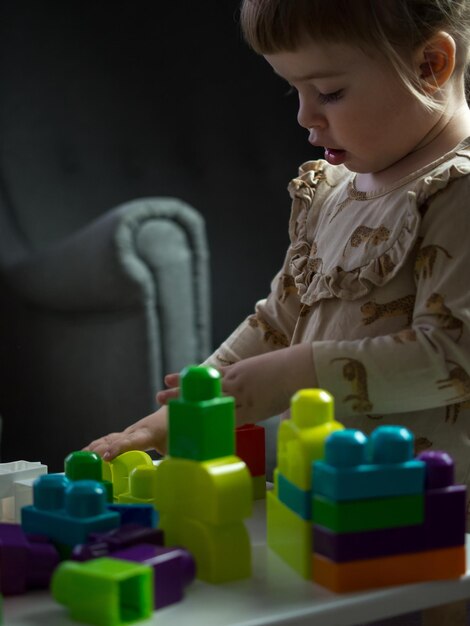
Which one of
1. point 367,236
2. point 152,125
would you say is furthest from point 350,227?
point 152,125

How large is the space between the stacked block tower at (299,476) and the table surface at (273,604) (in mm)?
19

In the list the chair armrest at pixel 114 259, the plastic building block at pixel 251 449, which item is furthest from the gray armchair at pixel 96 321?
the plastic building block at pixel 251 449

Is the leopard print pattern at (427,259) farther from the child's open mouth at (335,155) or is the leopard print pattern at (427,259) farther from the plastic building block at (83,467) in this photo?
the plastic building block at (83,467)

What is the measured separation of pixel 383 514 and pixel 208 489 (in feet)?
0.34

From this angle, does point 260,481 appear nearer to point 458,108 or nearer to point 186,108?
point 458,108

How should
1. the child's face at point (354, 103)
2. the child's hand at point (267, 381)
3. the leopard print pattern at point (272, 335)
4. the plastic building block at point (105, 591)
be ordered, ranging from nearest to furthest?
1. the plastic building block at point (105, 591)
2. the child's hand at point (267, 381)
3. the child's face at point (354, 103)
4. the leopard print pattern at point (272, 335)

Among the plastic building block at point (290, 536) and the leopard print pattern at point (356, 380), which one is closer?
the plastic building block at point (290, 536)

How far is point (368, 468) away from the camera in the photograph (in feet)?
2.06

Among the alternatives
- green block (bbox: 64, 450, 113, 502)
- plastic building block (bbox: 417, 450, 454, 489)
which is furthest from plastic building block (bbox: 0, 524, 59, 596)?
plastic building block (bbox: 417, 450, 454, 489)

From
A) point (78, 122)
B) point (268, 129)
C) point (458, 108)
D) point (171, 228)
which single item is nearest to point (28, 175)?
point (78, 122)

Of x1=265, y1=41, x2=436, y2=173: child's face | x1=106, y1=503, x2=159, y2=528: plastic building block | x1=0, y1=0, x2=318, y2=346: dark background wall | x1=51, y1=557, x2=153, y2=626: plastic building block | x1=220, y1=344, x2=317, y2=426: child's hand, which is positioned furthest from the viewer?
x1=0, y1=0, x2=318, y2=346: dark background wall

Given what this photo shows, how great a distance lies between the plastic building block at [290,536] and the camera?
0.65m

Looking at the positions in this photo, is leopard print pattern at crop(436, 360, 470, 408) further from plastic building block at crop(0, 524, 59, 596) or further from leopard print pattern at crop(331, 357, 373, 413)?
plastic building block at crop(0, 524, 59, 596)

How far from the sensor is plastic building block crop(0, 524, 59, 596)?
630 mm
